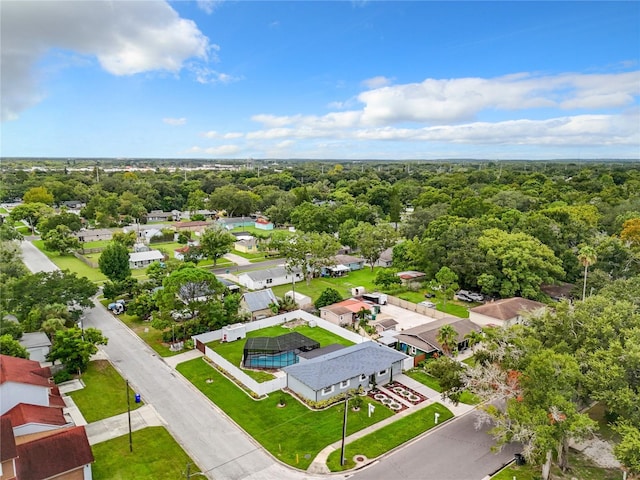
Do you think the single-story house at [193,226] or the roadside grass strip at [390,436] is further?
the single-story house at [193,226]

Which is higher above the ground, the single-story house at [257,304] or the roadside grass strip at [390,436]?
the single-story house at [257,304]

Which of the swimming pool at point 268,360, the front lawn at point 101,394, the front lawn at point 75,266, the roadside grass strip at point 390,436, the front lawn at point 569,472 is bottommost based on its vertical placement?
the front lawn at point 569,472

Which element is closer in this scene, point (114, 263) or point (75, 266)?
point (114, 263)

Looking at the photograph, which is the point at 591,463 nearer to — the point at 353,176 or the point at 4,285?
the point at 4,285

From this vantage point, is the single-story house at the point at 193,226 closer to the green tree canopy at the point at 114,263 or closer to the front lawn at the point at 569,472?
the green tree canopy at the point at 114,263

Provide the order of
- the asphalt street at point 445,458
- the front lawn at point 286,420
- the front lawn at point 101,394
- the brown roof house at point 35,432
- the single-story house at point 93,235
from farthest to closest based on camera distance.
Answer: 1. the single-story house at point 93,235
2. the front lawn at point 101,394
3. the front lawn at point 286,420
4. the asphalt street at point 445,458
5. the brown roof house at point 35,432

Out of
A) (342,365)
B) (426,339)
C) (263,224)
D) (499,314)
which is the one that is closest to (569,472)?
(342,365)

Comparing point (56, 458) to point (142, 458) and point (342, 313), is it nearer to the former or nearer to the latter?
point (142, 458)

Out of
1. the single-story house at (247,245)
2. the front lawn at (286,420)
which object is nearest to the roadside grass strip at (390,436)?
the front lawn at (286,420)
